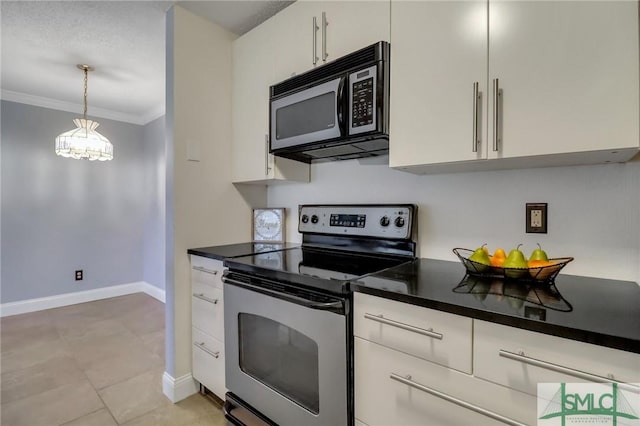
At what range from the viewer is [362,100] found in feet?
4.50

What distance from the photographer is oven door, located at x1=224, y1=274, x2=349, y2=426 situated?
1145mm

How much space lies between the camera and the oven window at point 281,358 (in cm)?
124

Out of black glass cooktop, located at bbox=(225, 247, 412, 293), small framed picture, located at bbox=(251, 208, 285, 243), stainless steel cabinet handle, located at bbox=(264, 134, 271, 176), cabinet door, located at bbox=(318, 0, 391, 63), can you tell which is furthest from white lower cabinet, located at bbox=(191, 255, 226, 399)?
cabinet door, located at bbox=(318, 0, 391, 63)

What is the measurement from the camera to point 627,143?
875mm

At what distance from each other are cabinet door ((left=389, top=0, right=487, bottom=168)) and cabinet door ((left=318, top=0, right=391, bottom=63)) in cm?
6

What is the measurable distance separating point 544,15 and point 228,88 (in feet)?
5.80

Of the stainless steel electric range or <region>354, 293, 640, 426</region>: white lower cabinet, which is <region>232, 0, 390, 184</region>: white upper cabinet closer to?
the stainless steel electric range

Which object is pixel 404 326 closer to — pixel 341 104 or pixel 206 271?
pixel 341 104

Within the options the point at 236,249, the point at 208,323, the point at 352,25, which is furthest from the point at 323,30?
the point at 208,323

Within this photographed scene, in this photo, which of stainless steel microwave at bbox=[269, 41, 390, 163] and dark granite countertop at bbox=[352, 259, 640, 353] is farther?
stainless steel microwave at bbox=[269, 41, 390, 163]

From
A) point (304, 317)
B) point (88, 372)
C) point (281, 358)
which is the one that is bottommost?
point (88, 372)

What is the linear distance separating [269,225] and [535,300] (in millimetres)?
1663

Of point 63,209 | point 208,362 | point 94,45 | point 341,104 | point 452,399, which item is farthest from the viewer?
point 63,209

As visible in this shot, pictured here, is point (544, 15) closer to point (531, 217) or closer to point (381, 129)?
point (381, 129)
